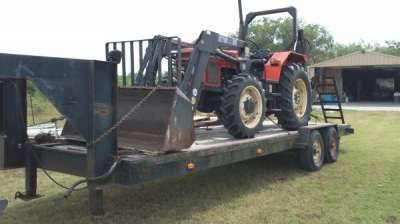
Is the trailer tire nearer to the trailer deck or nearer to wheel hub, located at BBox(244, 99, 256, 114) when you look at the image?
the trailer deck

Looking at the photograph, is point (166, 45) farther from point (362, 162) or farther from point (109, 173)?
point (362, 162)

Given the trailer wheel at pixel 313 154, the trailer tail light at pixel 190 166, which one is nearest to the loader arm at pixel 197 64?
the trailer tail light at pixel 190 166

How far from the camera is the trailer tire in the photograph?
8.48 meters

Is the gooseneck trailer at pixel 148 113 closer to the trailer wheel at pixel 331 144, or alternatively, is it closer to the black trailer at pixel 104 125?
the black trailer at pixel 104 125

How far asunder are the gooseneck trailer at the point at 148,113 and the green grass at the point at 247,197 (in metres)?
0.41

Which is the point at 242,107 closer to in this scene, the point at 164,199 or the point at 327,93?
the point at 164,199

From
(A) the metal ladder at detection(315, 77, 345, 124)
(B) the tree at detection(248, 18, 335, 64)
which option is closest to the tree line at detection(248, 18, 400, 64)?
(B) the tree at detection(248, 18, 335, 64)

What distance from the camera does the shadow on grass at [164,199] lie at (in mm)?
5355

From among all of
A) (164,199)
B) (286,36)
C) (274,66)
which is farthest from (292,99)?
(286,36)

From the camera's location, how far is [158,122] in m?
5.29

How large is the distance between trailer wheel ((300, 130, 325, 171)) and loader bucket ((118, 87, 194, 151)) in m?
3.17

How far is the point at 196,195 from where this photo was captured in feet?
20.8

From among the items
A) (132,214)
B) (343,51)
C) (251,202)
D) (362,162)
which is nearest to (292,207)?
(251,202)

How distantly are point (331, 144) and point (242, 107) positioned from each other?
9.24 ft
